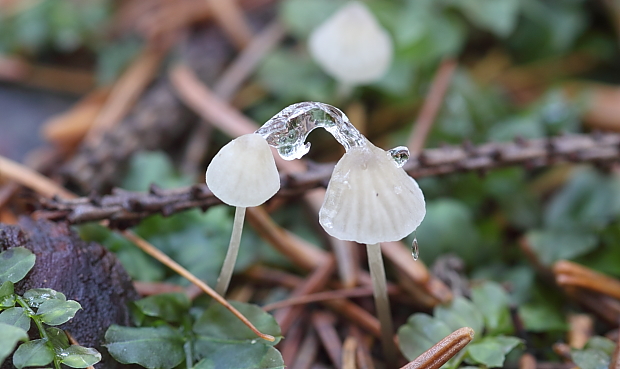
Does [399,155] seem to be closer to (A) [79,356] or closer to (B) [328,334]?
(B) [328,334]

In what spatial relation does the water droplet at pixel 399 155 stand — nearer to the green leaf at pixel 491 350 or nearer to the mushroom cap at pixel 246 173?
the mushroom cap at pixel 246 173

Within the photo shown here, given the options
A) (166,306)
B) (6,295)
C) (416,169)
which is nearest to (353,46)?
(416,169)

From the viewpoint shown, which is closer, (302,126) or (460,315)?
(302,126)

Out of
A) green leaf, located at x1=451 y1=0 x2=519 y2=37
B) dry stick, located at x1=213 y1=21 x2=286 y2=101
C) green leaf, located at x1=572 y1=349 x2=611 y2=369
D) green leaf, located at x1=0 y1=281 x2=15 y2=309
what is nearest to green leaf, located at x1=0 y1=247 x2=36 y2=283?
green leaf, located at x1=0 y1=281 x2=15 y2=309

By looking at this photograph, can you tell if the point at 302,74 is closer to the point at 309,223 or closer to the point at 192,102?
the point at 192,102

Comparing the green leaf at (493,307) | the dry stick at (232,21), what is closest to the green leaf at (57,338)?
the green leaf at (493,307)

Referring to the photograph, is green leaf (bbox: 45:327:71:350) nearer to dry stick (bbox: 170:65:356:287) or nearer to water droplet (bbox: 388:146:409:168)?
water droplet (bbox: 388:146:409:168)
